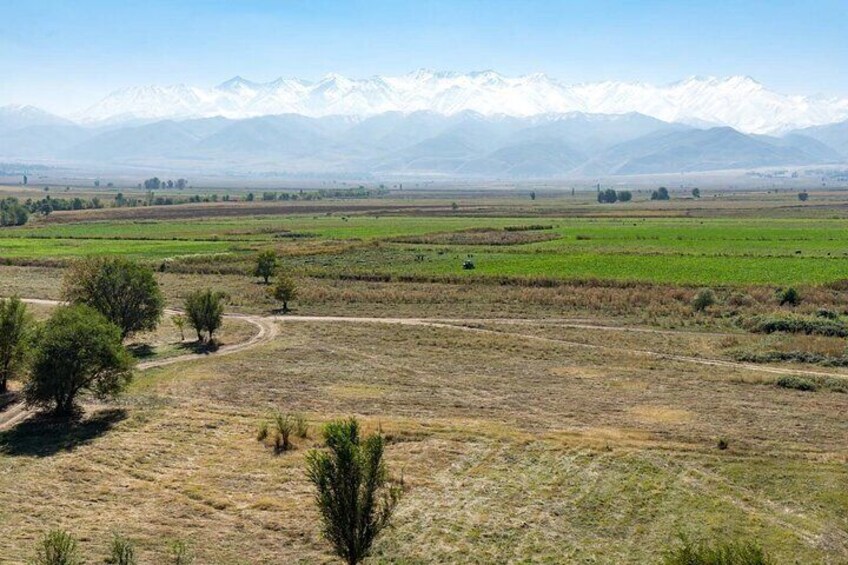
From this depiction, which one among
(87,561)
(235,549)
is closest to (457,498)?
(235,549)

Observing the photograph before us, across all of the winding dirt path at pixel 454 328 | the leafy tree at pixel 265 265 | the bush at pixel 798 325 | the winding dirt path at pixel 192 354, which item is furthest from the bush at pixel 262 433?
the leafy tree at pixel 265 265

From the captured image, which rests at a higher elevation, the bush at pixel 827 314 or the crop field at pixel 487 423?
the bush at pixel 827 314

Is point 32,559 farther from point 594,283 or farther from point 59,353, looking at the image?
point 594,283

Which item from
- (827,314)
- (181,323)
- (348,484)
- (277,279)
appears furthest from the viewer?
(277,279)

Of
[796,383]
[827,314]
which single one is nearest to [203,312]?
[796,383]

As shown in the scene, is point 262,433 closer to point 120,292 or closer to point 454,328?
point 120,292

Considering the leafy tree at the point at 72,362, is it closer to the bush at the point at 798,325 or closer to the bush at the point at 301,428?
the bush at the point at 301,428
